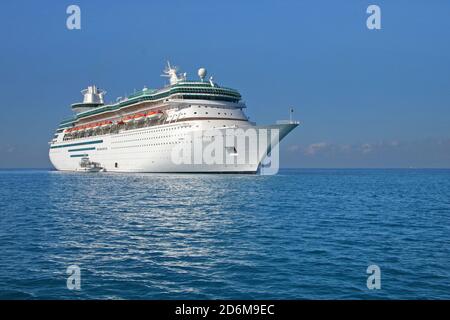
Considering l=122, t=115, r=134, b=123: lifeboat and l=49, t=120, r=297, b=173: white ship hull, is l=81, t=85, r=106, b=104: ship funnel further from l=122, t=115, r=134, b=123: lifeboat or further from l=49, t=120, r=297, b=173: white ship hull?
l=122, t=115, r=134, b=123: lifeboat

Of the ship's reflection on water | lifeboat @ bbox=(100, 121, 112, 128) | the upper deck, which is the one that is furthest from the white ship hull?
the ship's reflection on water

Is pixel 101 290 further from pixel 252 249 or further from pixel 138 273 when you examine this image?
pixel 252 249

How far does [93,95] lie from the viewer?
114m

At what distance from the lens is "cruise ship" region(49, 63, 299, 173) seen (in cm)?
5709

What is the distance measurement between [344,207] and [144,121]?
49535 mm

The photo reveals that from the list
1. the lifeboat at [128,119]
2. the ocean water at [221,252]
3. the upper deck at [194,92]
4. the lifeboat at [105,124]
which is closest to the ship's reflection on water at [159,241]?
the ocean water at [221,252]

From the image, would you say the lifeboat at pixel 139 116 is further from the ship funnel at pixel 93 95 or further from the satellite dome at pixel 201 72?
the ship funnel at pixel 93 95

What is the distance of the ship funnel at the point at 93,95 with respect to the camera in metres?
114

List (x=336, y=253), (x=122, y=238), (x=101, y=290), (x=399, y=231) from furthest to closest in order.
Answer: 1. (x=399, y=231)
2. (x=122, y=238)
3. (x=336, y=253)
4. (x=101, y=290)

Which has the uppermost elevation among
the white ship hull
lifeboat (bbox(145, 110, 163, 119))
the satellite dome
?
the satellite dome

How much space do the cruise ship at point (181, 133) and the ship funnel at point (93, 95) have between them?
2029cm

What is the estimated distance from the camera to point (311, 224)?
2300 cm
